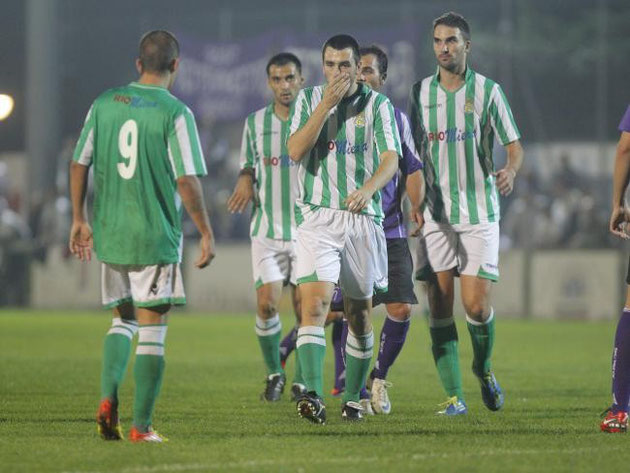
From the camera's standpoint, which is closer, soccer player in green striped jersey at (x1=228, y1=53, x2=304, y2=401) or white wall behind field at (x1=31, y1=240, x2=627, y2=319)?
soccer player in green striped jersey at (x1=228, y1=53, x2=304, y2=401)

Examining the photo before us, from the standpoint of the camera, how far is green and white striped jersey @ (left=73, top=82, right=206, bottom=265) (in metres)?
7.03

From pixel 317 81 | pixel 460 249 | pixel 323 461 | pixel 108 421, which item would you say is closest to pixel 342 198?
pixel 460 249

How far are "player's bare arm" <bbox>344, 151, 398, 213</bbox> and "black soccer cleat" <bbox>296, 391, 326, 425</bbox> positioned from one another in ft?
3.43

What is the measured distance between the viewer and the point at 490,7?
22859 millimetres

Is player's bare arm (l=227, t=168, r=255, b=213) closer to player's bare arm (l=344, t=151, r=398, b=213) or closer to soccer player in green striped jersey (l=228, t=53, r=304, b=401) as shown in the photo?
soccer player in green striped jersey (l=228, t=53, r=304, b=401)

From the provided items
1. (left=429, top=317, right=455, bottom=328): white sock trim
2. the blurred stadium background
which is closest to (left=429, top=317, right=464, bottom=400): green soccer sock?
(left=429, top=317, right=455, bottom=328): white sock trim

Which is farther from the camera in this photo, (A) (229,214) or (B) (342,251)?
(A) (229,214)

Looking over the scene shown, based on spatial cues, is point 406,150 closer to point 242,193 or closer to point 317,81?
point 242,193

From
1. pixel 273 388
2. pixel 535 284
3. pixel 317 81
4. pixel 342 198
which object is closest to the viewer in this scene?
pixel 342 198

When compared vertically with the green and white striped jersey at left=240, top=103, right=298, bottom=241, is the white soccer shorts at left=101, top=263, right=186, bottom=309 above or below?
below

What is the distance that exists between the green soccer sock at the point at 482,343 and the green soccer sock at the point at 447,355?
0.13 m

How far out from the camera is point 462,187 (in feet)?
29.3

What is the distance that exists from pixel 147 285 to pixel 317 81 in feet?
51.7

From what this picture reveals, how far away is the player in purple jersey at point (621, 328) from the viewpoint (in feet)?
24.5
